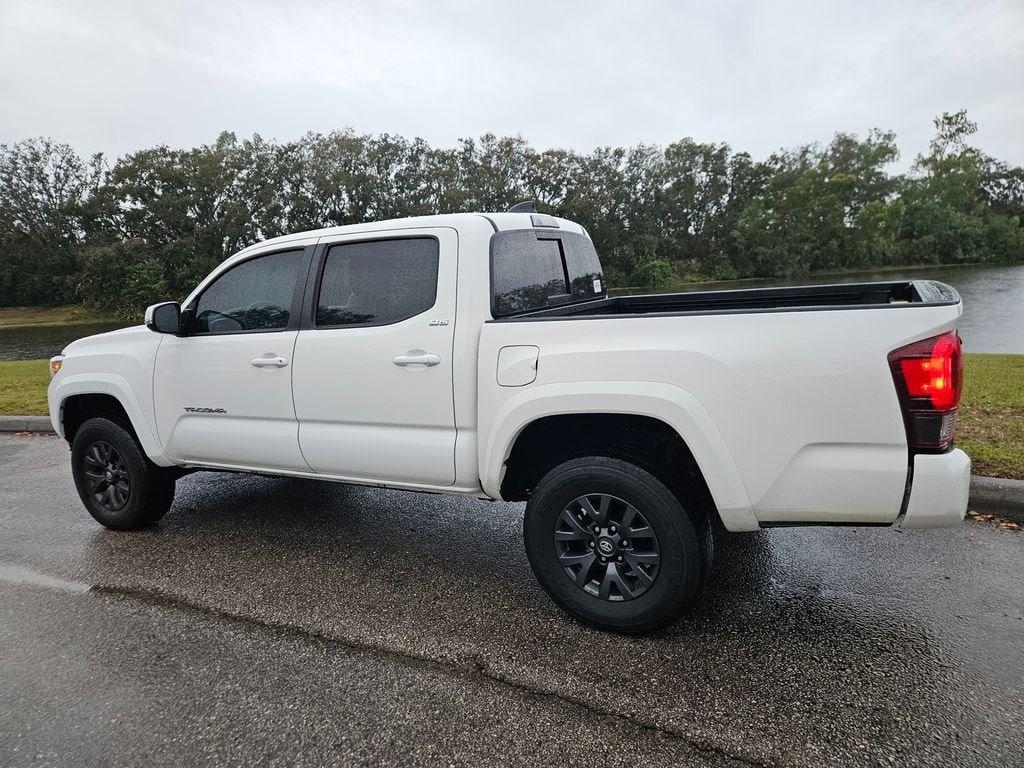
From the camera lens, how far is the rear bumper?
7.53 ft

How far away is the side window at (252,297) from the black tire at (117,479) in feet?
3.23

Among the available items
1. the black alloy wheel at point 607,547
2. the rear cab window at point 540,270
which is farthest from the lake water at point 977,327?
the black alloy wheel at point 607,547

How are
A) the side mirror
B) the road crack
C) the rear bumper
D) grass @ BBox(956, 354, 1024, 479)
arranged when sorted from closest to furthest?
the road crack → the rear bumper → the side mirror → grass @ BBox(956, 354, 1024, 479)

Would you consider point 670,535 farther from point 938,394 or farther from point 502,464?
point 938,394

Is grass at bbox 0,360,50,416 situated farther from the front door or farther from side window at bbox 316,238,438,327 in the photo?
side window at bbox 316,238,438,327

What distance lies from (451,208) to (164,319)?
41.0 meters

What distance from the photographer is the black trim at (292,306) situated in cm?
360

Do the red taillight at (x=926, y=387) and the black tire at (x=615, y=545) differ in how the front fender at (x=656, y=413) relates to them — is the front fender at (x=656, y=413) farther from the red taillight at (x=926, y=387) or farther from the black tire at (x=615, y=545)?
the red taillight at (x=926, y=387)

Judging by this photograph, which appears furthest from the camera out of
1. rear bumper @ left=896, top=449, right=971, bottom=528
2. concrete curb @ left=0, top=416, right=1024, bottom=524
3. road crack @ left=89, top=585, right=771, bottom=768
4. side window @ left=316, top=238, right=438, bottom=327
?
concrete curb @ left=0, top=416, right=1024, bottom=524

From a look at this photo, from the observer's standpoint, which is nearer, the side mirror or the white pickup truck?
the white pickup truck

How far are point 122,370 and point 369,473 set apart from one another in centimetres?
199

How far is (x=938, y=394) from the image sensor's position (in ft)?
7.40

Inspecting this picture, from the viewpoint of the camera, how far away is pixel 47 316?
45344 mm

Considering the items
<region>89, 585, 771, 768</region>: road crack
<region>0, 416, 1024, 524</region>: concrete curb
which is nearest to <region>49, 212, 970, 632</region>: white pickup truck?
<region>89, 585, 771, 768</region>: road crack
